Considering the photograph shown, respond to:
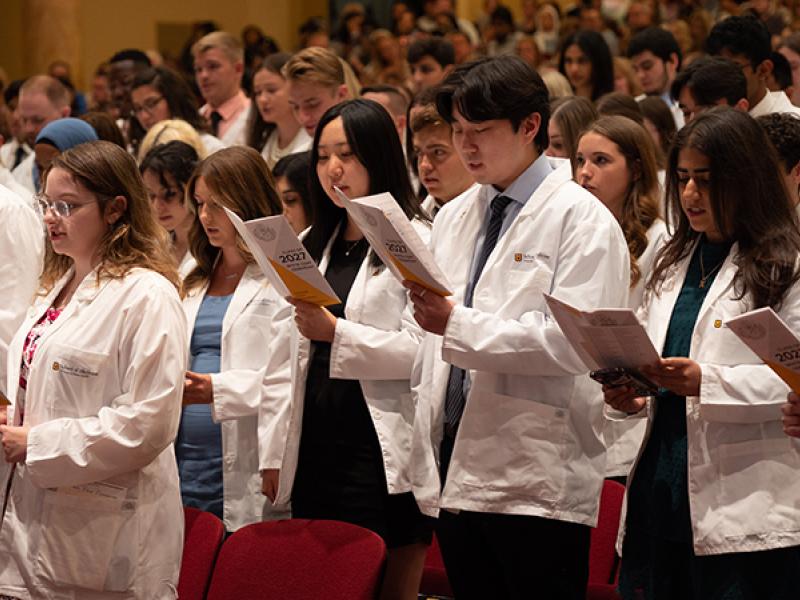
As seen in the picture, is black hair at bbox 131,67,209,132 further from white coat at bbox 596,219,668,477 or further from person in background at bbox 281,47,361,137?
white coat at bbox 596,219,668,477

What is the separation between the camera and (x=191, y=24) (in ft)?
53.5

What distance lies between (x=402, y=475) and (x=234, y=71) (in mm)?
4481

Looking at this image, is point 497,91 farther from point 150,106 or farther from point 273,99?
point 150,106

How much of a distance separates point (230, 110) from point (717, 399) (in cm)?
519

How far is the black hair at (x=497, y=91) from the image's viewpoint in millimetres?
3223

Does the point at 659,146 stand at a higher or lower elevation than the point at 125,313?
higher

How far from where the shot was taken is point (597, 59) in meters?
7.00

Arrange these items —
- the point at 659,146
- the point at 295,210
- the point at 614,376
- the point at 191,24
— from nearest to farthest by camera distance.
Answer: the point at 614,376 < the point at 295,210 < the point at 659,146 < the point at 191,24

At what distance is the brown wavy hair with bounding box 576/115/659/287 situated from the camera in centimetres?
431

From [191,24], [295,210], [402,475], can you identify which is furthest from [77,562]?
[191,24]

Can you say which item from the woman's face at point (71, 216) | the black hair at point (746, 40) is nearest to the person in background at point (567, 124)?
the black hair at point (746, 40)

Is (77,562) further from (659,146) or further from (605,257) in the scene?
(659,146)

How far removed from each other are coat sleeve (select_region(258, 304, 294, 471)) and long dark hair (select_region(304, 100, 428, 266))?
0.24m

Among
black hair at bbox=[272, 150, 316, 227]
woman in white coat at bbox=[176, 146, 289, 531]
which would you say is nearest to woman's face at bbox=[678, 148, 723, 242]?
woman in white coat at bbox=[176, 146, 289, 531]
